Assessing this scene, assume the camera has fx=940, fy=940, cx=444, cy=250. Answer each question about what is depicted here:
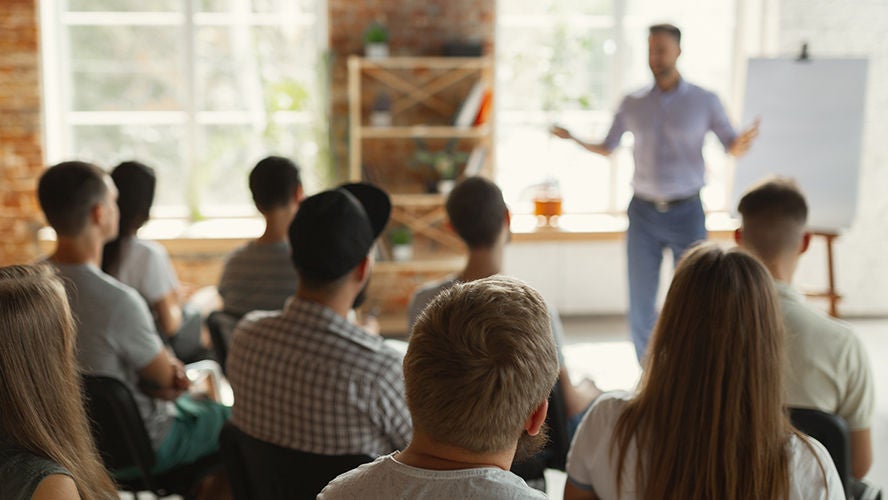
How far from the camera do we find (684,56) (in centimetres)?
680

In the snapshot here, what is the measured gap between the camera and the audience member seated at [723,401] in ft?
5.33

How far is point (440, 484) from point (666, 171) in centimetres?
396

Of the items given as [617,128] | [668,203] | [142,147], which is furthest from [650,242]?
[142,147]

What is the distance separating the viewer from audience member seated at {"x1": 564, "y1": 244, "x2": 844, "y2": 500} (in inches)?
63.9

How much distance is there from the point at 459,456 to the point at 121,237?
256 cm

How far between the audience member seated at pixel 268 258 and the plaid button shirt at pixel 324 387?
1.06 metres

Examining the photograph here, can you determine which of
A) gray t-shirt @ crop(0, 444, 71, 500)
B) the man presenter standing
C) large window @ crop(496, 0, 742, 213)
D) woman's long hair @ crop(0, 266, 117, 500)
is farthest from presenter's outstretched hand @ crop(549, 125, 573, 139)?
gray t-shirt @ crop(0, 444, 71, 500)

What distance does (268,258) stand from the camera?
3283 millimetres

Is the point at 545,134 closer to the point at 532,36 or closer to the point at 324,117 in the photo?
the point at 532,36

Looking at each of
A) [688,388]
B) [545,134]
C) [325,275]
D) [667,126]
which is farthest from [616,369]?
[688,388]

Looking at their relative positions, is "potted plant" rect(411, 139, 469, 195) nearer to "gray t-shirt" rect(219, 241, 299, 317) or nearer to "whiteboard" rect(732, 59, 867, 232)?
"whiteboard" rect(732, 59, 867, 232)

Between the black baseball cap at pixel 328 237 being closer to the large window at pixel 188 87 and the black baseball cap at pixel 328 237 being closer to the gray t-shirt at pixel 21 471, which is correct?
the gray t-shirt at pixel 21 471

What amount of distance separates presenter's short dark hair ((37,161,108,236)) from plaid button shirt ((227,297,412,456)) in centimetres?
89

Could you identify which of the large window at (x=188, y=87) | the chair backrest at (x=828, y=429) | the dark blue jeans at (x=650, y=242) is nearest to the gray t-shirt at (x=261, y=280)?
the chair backrest at (x=828, y=429)
